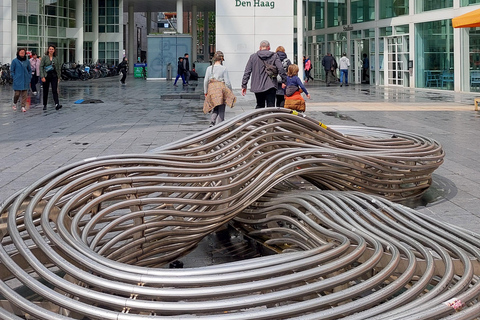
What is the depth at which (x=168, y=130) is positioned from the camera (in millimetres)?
13586

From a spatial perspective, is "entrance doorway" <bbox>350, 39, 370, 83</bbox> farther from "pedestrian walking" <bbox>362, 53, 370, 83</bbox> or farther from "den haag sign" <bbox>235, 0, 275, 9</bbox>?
"den haag sign" <bbox>235, 0, 275, 9</bbox>

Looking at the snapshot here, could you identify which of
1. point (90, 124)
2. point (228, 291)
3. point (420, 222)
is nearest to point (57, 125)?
point (90, 124)

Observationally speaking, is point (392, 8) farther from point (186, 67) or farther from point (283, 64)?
point (283, 64)

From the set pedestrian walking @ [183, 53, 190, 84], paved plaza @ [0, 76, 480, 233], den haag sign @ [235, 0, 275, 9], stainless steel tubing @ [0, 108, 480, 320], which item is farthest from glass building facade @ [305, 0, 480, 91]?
stainless steel tubing @ [0, 108, 480, 320]

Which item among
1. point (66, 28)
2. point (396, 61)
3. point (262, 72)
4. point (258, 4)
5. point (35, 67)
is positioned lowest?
point (262, 72)

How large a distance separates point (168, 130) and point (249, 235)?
823 cm

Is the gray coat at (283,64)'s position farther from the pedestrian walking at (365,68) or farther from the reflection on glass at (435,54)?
the pedestrian walking at (365,68)

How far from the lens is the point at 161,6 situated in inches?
2375

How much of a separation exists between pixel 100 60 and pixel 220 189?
54724 mm

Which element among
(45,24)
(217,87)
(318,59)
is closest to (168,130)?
(217,87)

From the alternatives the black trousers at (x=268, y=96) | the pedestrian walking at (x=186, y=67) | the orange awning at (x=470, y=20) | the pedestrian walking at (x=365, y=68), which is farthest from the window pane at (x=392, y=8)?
the black trousers at (x=268, y=96)

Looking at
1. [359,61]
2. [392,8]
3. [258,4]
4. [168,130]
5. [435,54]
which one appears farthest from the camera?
[359,61]

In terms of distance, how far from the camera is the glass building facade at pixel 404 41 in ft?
92.0

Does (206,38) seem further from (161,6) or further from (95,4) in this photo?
(95,4)
